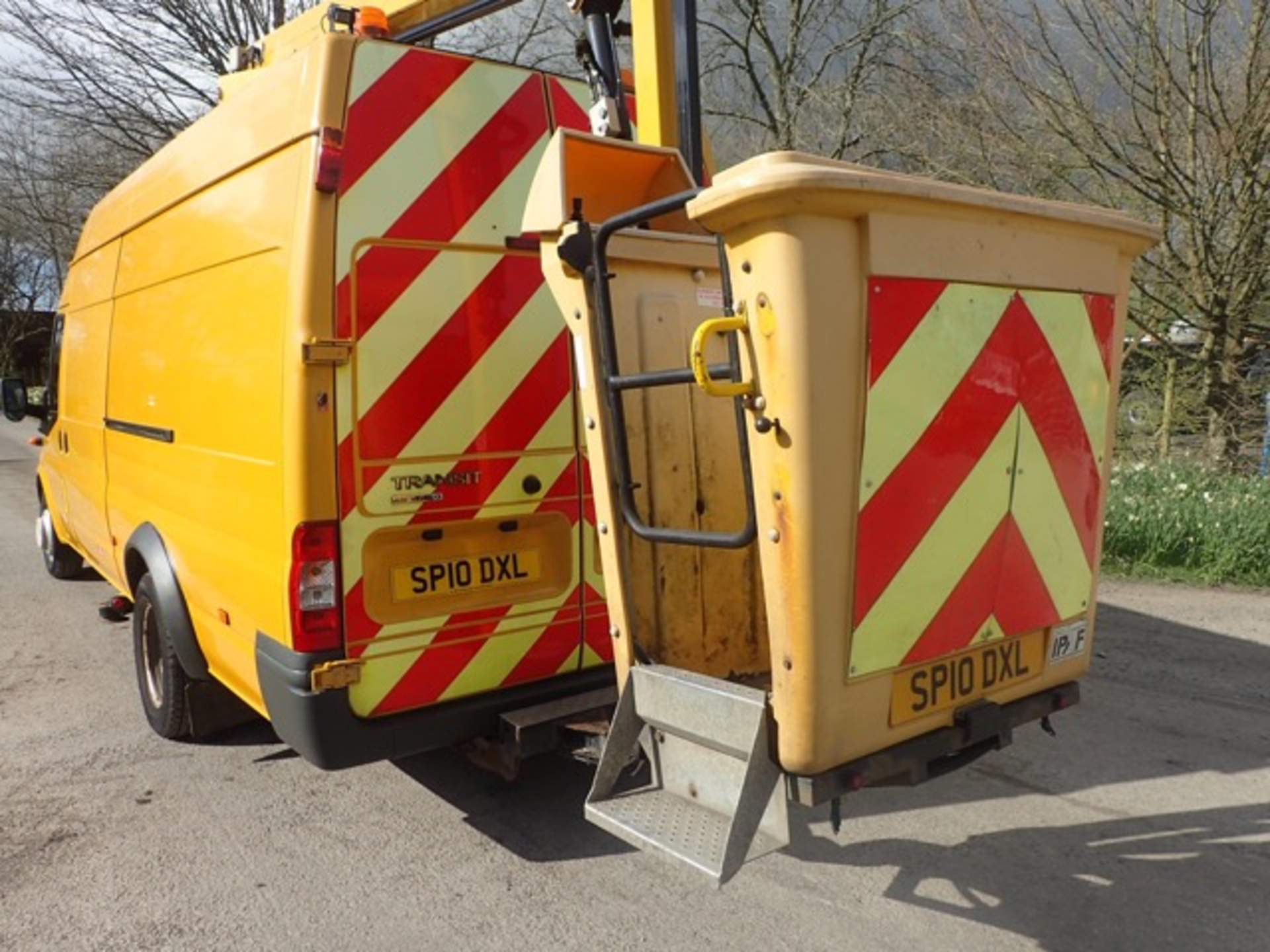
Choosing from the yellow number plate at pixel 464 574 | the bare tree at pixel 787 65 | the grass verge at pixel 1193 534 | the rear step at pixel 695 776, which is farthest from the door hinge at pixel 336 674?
the bare tree at pixel 787 65

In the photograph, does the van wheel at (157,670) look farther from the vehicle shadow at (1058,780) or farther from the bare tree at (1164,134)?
the bare tree at (1164,134)

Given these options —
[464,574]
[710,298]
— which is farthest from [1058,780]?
[464,574]

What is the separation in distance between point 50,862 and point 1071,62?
962cm

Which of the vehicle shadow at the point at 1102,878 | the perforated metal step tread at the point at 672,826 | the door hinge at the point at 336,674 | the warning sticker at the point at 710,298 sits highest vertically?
the warning sticker at the point at 710,298

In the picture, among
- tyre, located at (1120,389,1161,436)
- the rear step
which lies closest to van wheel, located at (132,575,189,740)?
the rear step

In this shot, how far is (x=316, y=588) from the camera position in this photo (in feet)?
9.61

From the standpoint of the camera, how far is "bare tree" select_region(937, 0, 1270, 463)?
8.13 m

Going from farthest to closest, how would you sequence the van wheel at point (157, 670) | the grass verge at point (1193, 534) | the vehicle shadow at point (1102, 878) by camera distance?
the grass verge at point (1193, 534) < the van wheel at point (157, 670) < the vehicle shadow at point (1102, 878)

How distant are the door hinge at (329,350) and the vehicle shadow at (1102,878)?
90.2 inches

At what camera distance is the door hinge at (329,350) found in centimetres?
286

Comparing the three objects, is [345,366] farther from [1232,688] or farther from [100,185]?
[100,185]

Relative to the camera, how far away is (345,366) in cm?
294

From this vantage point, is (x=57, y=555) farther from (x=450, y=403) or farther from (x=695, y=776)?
(x=695, y=776)

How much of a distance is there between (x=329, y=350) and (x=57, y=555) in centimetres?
587
